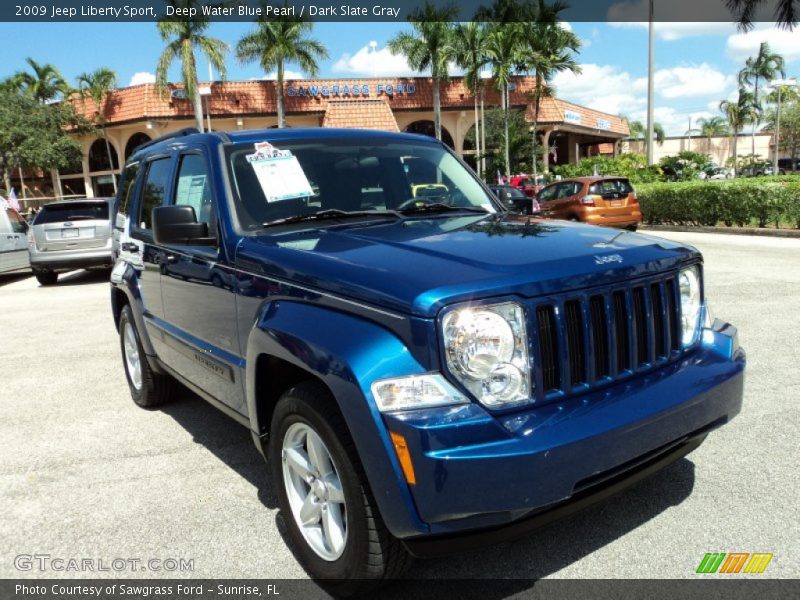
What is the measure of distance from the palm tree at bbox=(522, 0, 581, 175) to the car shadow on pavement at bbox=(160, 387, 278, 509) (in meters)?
33.0

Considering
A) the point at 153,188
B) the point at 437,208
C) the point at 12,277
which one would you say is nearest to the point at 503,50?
the point at 12,277

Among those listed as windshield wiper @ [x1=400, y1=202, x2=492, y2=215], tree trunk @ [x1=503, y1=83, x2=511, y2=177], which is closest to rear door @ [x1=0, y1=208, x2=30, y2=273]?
windshield wiper @ [x1=400, y1=202, x2=492, y2=215]

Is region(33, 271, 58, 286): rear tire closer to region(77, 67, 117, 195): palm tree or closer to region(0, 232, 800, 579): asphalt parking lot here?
region(0, 232, 800, 579): asphalt parking lot

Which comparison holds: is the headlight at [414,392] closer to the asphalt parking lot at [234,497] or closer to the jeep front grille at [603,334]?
the jeep front grille at [603,334]

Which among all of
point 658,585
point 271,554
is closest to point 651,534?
point 658,585

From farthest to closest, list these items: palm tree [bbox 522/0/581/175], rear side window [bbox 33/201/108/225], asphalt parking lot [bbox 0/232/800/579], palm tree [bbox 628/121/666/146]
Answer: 1. palm tree [bbox 628/121/666/146]
2. palm tree [bbox 522/0/581/175]
3. rear side window [bbox 33/201/108/225]
4. asphalt parking lot [bbox 0/232/800/579]

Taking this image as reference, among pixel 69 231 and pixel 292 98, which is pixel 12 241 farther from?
pixel 292 98

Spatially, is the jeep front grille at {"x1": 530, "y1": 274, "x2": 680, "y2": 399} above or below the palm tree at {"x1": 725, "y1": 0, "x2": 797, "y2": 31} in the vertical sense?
below

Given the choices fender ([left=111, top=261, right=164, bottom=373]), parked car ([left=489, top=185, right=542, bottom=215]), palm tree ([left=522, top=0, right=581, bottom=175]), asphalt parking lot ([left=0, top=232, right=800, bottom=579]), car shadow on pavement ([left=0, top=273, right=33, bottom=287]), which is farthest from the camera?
palm tree ([left=522, top=0, right=581, bottom=175])

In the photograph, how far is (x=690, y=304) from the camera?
293 cm

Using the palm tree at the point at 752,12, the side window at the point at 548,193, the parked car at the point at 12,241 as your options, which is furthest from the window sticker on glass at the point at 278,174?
the palm tree at the point at 752,12

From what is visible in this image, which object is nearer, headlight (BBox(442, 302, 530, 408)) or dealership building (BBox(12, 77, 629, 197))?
headlight (BBox(442, 302, 530, 408))

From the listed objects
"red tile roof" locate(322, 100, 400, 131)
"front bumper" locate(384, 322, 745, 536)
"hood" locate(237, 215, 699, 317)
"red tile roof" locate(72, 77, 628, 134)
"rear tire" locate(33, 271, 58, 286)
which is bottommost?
"rear tire" locate(33, 271, 58, 286)

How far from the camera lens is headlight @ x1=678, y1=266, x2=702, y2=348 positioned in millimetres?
2875
